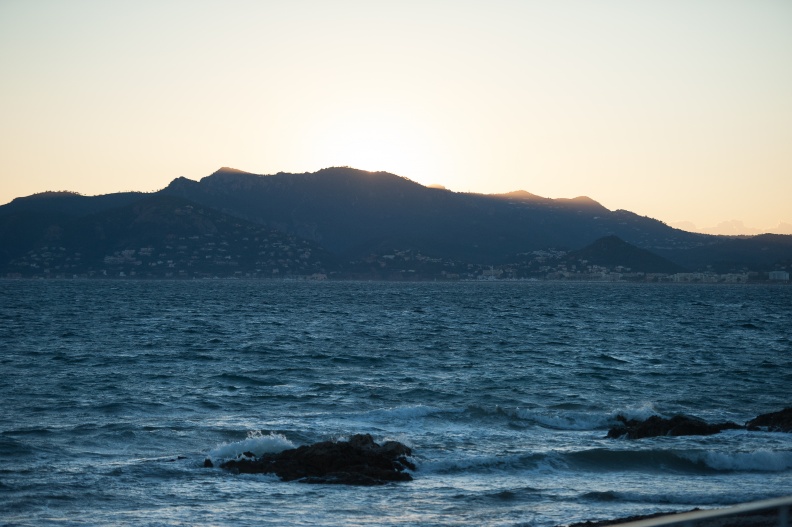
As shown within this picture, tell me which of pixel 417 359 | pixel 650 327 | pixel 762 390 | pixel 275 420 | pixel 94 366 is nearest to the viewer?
pixel 275 420

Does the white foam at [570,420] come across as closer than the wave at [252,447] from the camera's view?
No

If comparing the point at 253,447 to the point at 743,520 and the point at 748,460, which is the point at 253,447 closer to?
the point at 748,460

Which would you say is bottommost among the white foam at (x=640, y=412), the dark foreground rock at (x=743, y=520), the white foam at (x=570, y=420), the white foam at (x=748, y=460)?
the white foam at (x=570, y=420)

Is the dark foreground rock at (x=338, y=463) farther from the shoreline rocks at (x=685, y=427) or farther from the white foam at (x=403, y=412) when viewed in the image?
the shoreline rocks at (x=685, y=427)

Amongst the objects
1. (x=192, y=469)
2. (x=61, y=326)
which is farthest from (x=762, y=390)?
(x=61, y=326)

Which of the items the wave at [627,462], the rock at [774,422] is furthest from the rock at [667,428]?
the wave at [627,462]

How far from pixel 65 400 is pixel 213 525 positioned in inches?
662

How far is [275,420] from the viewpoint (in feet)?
84.3

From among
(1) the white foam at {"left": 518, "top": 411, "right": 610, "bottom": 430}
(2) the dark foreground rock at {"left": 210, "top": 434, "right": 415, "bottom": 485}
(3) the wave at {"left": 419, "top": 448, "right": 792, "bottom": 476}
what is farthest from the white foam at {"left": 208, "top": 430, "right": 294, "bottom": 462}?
(1) the white foam at {"left": 518, "top": 411, "right": 610, "bottom": 430}

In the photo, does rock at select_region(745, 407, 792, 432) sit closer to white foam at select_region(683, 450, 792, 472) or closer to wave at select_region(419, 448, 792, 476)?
white foam at select_region(683, 450, 792, 472)

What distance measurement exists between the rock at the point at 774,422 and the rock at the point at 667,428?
622mm

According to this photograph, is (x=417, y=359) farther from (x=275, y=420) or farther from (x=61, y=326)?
(x=61, y=326)

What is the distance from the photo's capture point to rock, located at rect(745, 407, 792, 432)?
919 inches

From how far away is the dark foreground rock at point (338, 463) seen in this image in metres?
17.9
